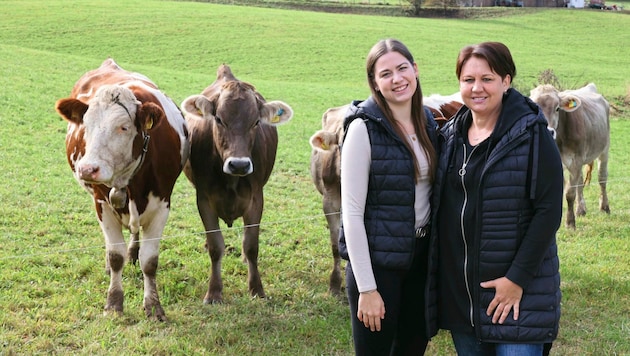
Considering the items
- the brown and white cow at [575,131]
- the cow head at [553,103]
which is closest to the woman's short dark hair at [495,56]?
the brown and white cow at [575,131]

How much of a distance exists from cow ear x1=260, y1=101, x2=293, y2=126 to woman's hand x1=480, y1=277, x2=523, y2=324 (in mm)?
3449

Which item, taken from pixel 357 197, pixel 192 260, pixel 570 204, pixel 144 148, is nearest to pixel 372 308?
pixel 357 197

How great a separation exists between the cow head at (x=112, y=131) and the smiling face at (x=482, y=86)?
2798 millimetres

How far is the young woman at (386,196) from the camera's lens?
3.25 meters

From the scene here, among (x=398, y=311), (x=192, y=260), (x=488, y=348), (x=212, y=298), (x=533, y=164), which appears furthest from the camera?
(x=192, y=260)

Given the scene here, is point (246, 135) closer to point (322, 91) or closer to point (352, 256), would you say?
point (352, 256)

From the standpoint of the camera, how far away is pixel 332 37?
38125mm

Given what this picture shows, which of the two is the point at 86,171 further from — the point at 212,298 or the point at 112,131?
the point at 212,298

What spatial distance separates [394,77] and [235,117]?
9.06 ft

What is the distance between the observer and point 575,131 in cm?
953

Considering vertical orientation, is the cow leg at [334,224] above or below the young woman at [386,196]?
below

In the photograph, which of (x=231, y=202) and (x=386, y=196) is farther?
(x=231, y=202)

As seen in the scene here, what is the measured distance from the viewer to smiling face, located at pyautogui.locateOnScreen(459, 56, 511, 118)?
314 centimetres

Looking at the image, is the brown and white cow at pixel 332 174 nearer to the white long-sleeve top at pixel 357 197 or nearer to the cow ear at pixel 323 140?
the cow ear at pixel 323 140
